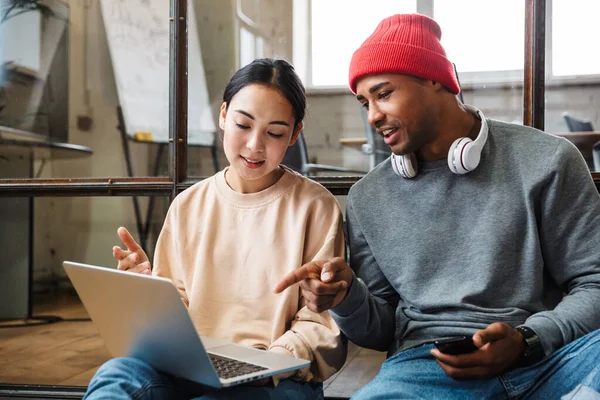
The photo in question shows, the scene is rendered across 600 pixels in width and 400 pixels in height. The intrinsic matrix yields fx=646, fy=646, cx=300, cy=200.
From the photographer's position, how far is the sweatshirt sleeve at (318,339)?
1304 millimetres

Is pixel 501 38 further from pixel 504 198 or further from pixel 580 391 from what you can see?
pixel 580 391

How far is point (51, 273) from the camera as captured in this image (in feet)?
6.70

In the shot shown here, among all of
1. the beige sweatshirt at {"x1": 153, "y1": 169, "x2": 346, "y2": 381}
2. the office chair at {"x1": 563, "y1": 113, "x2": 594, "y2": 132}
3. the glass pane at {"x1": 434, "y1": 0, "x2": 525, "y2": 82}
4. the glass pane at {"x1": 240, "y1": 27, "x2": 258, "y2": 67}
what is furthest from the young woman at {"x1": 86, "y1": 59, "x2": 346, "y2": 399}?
the office chair at {"x1": 563, "y1": 113, "x2": 594, "y2": 132}

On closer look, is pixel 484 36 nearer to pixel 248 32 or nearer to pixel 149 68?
pixel 248 32

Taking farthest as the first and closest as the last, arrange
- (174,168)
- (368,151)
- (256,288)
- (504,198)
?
1. (368,151)
2. (174,168)
3. (256,288)
4. (504,198)

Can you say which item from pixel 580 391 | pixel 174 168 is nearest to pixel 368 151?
pixel 174 168

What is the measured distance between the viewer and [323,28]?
8.43ft

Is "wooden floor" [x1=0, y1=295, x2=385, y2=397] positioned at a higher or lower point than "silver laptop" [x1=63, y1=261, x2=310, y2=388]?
lower

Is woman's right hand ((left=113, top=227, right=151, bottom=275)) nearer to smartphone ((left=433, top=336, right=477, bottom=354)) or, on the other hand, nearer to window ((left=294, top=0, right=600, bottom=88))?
smartphone ((left=433, top=336, right=477, bottom=354))

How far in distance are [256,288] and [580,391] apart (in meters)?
0.68

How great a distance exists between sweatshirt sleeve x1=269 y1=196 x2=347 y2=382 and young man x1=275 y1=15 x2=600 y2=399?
0.17 feet

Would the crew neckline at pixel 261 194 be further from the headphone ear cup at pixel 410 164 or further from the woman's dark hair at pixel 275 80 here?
the headphone ear cup at pixel 410 164

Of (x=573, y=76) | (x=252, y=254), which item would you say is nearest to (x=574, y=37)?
(x=573, y=76)

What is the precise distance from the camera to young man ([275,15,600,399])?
1.17 m
